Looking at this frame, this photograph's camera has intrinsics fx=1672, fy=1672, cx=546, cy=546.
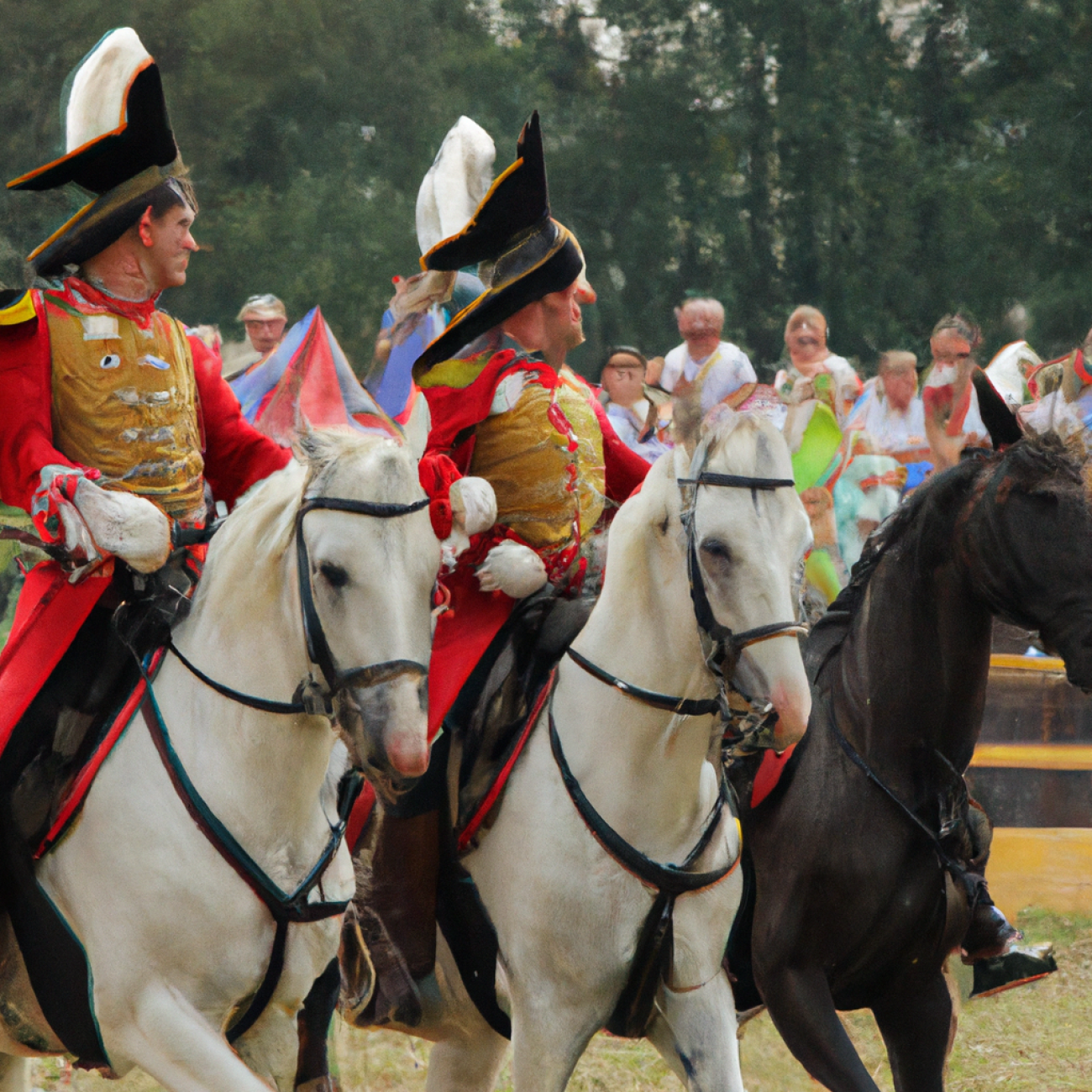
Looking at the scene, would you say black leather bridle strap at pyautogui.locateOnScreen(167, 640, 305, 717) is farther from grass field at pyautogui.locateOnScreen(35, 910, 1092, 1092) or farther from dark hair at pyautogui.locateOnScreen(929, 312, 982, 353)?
dark hair at pyautogui.locateOnScreen(929, 312, 982, 353)

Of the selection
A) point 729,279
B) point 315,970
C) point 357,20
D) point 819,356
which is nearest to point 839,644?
point 315,970

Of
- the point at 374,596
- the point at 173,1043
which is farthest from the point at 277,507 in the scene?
the point at 173,1043

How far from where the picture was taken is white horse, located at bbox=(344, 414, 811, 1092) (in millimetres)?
3990

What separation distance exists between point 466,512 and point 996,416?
1.84 m

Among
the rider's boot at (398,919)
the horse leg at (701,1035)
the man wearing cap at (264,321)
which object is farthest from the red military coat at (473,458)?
the man wearing cap at (264,321)

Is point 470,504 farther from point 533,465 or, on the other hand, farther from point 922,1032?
point 922,1032

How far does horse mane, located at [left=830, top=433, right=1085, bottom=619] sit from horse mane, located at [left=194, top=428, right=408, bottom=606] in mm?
1845

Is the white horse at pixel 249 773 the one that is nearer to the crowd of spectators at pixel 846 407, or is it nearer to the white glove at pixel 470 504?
the white glove at pixel 470 504

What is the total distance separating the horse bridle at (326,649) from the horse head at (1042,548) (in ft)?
6.00

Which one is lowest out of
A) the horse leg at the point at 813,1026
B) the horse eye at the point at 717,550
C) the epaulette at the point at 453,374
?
the horse leg at the point at 813,1026

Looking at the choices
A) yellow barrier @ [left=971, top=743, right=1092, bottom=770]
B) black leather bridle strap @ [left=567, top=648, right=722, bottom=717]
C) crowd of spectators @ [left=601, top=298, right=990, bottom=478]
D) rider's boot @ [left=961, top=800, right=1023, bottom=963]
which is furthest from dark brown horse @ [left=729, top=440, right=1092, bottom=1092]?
yellow barrier @ [left=971, top=743, right=1092, bottom=770]

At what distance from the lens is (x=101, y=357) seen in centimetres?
397

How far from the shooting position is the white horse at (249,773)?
3.38m

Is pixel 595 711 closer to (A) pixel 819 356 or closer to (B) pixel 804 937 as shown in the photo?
(B) pixel 804 937
